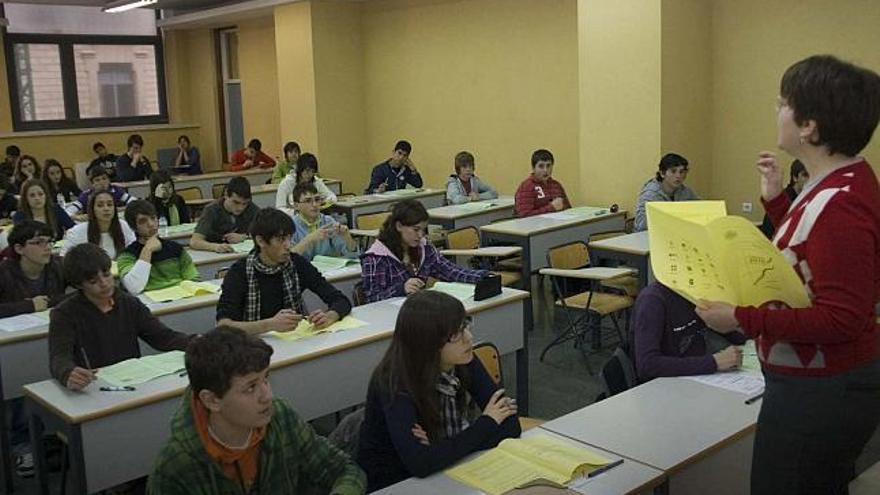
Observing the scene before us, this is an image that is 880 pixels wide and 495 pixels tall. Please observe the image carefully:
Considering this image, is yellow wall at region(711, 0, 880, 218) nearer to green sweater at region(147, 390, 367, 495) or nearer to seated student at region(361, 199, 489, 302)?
seated student at region(361, 199, 489, 302)

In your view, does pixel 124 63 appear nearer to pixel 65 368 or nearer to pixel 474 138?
pixel 474 138

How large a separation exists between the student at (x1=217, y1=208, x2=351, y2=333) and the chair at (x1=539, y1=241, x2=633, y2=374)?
159cm

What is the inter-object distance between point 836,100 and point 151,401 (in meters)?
2.46

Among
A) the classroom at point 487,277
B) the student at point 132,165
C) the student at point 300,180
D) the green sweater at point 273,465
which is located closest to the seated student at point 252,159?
the classroom at point 487,277

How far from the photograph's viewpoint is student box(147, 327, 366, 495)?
2082 mm

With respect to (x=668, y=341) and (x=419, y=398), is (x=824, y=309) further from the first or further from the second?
(x=668, y=341)

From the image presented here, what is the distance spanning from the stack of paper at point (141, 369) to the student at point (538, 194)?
173 inches

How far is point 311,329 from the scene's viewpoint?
3871 mm

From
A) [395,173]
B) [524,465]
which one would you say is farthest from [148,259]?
[395,173]

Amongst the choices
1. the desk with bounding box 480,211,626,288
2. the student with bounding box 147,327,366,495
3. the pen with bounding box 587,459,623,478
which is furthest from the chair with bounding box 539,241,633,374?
the student with bounding box 147,327,366,495

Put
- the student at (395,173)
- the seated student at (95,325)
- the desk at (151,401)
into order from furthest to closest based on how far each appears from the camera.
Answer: the student at (395,173)
the seated student at (95,325)
the desk at (151,401)

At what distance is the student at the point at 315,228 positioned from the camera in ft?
18.6

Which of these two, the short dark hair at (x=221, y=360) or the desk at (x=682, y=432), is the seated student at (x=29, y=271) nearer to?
the short dark hair at (x=221, y=360)

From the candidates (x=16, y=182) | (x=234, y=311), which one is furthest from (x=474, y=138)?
(x=234, y=311)
